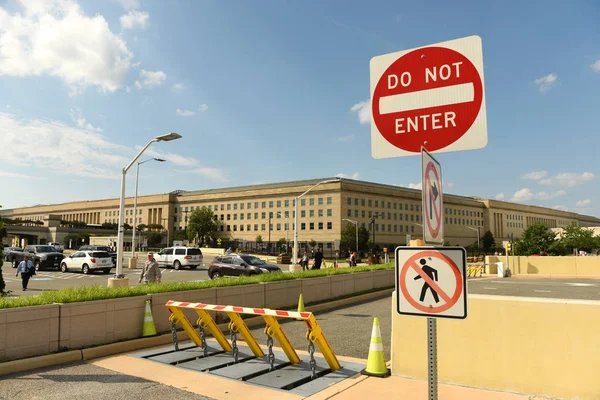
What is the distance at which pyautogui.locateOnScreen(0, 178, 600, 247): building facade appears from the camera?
103438 mm

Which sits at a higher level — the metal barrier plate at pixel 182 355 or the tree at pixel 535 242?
the tree at pixel 535 242

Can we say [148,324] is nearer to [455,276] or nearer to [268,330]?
[268,330]

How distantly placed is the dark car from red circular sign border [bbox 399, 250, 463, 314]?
2382 cm

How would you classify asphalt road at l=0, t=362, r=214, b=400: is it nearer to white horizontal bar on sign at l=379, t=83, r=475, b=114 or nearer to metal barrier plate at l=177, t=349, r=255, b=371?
metal barrier plate at l=177, t=349, r=255, b=371

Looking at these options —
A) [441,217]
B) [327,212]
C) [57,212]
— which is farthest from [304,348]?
[57,212]

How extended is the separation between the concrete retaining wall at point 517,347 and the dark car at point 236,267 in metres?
20.2

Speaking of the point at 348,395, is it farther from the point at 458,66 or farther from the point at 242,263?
the point at 242,263

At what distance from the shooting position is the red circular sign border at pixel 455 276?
2969mm

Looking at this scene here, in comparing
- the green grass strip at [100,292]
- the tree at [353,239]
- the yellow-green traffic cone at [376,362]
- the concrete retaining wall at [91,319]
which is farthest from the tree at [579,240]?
the yellow-green traffic cone at [376,362]

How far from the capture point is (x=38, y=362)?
25.2 feet

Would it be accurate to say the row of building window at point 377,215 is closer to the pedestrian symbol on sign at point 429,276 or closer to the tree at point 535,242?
the tree at point 535,242

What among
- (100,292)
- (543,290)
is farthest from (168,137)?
(543,290)

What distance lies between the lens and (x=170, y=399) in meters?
6.03

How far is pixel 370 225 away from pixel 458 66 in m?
104
